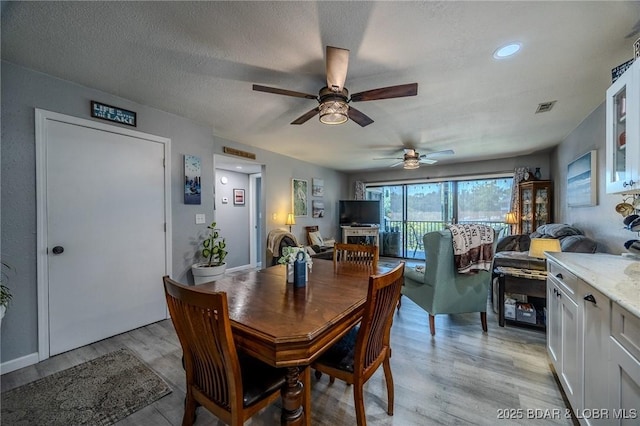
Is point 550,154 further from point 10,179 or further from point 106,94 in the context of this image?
point 10,179

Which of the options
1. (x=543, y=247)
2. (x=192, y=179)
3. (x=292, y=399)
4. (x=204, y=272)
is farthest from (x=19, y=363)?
(x=543, y=247)

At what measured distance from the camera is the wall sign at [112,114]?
8.07 ft

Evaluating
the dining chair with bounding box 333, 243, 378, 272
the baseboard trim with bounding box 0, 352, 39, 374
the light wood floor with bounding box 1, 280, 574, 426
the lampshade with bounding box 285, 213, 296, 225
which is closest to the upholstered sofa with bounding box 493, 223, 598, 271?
the light wood floor with bounding box 1, 280, 574, 426

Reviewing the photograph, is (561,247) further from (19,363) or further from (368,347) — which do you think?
(19,363)

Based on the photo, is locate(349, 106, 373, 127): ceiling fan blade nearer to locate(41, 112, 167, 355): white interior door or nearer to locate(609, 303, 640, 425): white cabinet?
locate(609, 303, 640, 425): white cabinet

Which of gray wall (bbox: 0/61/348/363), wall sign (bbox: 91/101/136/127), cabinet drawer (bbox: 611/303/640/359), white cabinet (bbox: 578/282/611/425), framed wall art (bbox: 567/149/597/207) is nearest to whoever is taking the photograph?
cabinet drawer (bbox: 611/303/640/359)

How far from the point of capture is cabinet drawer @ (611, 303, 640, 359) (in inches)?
35.1

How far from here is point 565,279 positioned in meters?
1.60

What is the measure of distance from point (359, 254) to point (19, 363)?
9.88 feet

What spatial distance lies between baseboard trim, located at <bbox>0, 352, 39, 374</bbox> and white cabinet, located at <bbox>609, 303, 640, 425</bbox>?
3.79 m

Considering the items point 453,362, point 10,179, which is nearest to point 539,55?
point 453,362

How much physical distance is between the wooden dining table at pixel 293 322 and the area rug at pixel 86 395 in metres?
0.91

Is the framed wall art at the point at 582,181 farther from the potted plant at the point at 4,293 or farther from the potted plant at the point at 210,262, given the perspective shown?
the potted plant at the point at 4,293

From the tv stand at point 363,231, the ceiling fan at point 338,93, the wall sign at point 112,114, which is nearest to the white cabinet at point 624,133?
the ceiling fan at point 338,93
